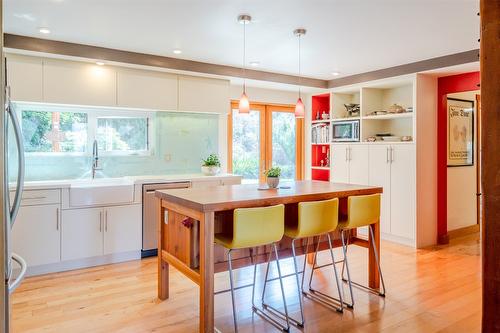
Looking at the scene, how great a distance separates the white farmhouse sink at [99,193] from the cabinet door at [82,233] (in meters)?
0.10

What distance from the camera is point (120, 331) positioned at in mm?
2568

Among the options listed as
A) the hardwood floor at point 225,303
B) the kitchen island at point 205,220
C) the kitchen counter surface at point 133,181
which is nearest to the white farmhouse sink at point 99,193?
the kitchen counter surface at point 133,181

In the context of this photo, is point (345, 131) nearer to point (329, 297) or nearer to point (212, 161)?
point (212, 161)

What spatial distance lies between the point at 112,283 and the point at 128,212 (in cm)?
90

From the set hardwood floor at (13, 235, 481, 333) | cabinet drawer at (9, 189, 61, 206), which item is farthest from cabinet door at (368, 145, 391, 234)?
cabinet drawer at (9, 189, 61, 206)

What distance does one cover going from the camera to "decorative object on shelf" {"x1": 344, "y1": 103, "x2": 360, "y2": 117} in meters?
5.64

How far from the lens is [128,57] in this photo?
4.16m

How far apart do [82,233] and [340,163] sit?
147 inches

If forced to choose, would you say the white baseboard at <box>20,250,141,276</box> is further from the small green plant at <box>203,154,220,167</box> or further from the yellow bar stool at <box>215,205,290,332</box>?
the yellow bar stool at <box>215,205,290,332</box>

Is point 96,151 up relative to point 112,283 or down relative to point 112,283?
up

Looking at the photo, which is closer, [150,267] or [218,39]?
[218,39]

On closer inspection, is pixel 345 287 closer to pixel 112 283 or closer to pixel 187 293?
pixel 187 293

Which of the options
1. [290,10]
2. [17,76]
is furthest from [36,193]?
[290,10]

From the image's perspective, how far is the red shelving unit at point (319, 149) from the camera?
6.35 meters
